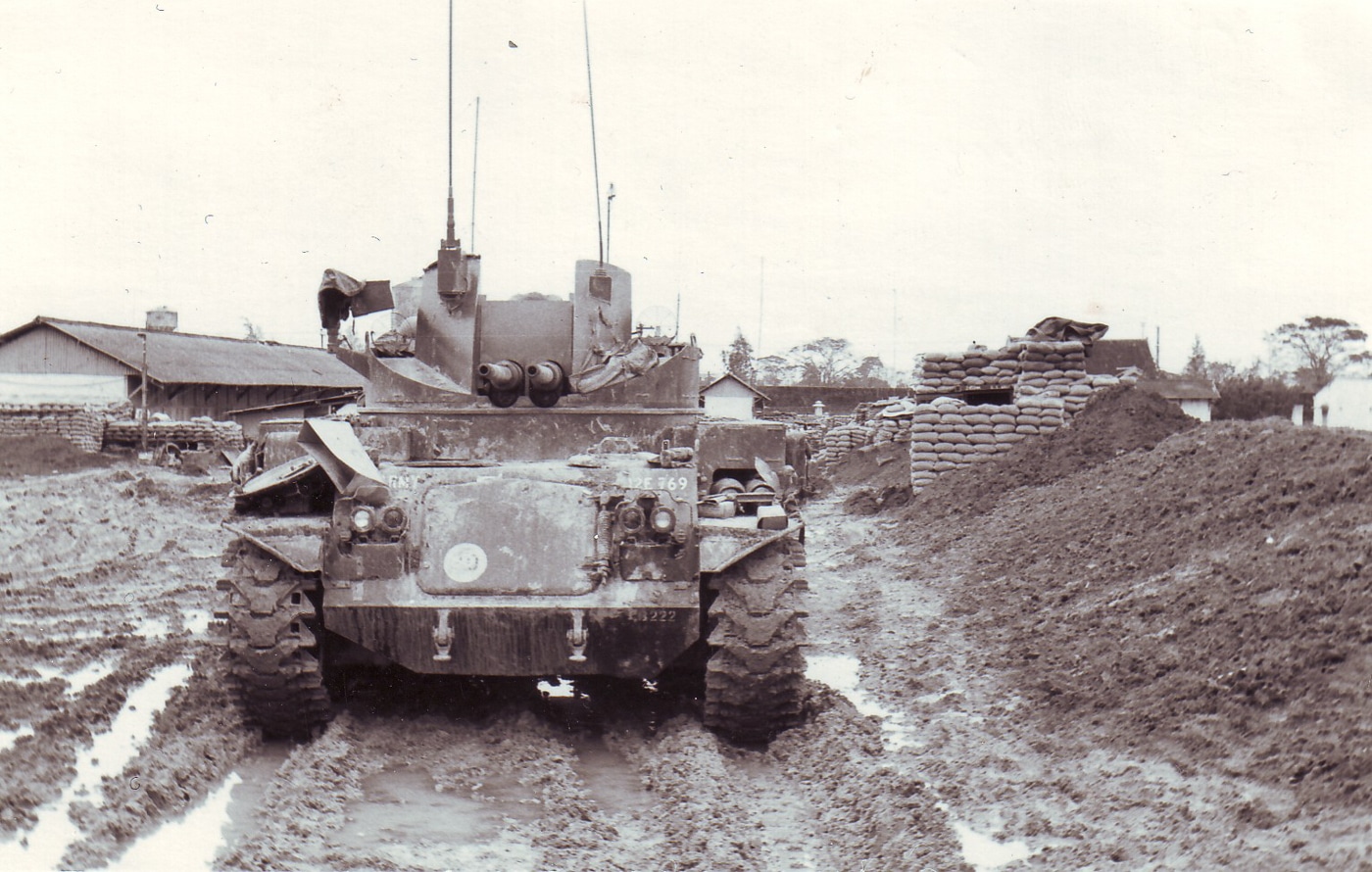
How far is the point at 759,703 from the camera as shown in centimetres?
654

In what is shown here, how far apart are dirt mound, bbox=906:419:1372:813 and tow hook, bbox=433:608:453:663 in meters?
3.23

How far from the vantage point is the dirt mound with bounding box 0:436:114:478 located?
2252 cm

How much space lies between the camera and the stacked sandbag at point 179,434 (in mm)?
26672

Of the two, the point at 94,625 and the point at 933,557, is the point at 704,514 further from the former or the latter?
the point at 933,557

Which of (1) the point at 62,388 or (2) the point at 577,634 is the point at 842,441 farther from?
(2) the point at 577,634

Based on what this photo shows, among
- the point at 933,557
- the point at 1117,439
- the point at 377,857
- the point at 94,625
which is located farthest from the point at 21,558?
the point at 1117,439

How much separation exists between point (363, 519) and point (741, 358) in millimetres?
62562

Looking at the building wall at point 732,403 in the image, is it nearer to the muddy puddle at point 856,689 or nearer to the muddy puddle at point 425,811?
the muddy puddle at point 856,689

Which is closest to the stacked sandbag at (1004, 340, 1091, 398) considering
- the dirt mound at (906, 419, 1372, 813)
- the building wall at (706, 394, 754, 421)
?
the dirt mound at (906, 419, 1372, 813)

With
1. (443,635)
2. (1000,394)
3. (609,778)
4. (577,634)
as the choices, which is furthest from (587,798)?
(1000,394)

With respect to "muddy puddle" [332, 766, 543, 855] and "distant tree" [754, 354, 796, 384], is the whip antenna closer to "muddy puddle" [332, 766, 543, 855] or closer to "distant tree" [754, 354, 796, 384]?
"muddy puddle" [332, 766, 543, 855]

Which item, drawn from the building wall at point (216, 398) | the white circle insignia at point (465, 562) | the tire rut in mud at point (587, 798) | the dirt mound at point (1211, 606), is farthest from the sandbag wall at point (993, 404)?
the building wall at point (216, 398)

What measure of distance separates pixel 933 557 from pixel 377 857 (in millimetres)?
9190

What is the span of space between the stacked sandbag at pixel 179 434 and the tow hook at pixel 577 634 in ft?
74.0
